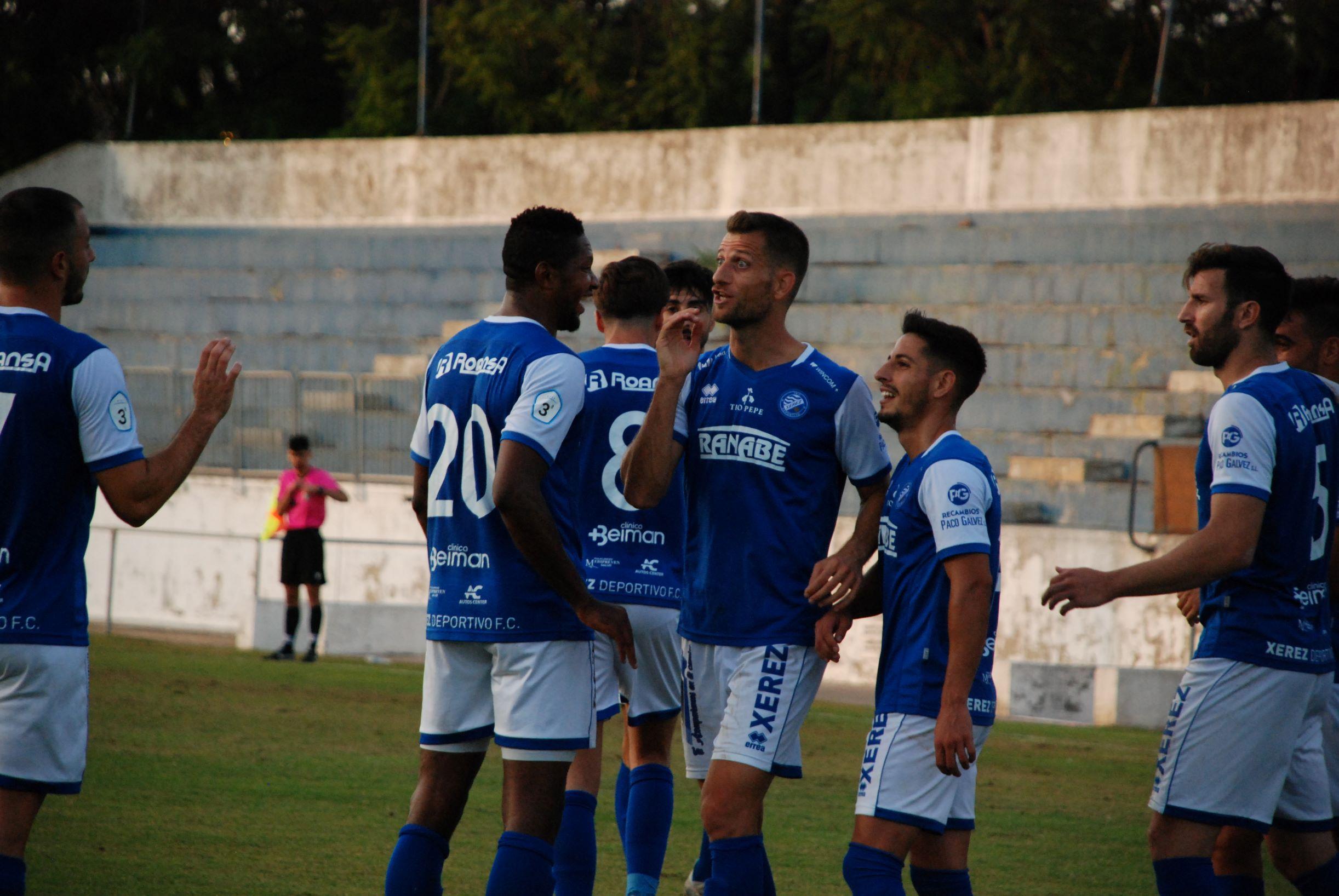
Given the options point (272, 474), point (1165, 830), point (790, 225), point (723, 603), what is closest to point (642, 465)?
point (723, 603)

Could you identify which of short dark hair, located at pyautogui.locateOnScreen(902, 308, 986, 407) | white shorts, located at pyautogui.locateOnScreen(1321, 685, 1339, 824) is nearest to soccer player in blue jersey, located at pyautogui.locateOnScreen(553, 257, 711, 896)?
short dark hair, located at pyautogui.locateOnScreen(902, 308, 986, 407)

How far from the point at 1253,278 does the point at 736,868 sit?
2267 mm

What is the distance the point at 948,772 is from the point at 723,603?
0.92m

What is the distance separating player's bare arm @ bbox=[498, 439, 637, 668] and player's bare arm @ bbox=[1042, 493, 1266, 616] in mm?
1216

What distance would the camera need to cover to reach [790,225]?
485 centimetres

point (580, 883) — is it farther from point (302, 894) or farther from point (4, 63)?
point (4, 63)

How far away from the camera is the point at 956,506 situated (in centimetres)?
427

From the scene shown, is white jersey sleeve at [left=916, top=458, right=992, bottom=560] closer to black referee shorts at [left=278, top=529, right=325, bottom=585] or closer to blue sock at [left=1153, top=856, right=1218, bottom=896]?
blue sock at [left=1153, top=856, right=1218, bottom=896]

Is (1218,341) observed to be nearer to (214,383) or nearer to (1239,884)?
(1239,884)

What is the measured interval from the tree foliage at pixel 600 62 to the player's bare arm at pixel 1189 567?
59.3ft

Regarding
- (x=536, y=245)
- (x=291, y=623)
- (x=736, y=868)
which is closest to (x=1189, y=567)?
(x=736, y=868)

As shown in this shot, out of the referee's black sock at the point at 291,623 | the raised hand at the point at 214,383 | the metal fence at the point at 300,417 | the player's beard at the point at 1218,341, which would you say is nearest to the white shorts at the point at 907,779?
the player's beard at the point at 1218,341

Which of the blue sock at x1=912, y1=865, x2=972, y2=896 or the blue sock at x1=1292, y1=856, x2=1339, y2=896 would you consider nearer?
the blue sock at x1=912, y1=865, x2=972, y2=896

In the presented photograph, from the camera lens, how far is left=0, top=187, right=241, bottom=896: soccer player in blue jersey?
157 inches
